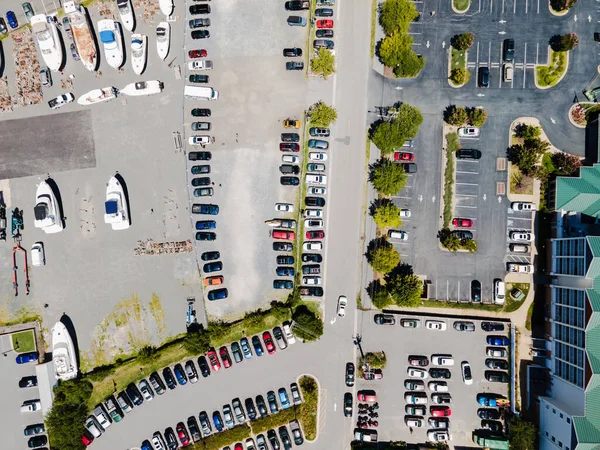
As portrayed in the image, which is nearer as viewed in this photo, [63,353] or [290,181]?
[63,353]

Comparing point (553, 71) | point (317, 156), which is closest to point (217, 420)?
point (317, 156)

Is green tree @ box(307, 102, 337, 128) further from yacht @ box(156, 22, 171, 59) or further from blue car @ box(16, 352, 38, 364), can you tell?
blue car @ box(16, 352, 38, 364)

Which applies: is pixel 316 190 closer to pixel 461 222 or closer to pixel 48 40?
pixel 461 222

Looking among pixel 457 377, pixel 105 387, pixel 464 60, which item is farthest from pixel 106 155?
pixel 457 377

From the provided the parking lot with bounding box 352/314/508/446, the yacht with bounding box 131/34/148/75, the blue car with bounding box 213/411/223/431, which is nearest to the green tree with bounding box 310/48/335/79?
the yacht with bounding box 131/34/148/75

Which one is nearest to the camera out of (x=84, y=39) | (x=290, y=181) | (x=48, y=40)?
(x=290, y=181)

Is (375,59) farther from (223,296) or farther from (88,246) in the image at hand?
(88,246)

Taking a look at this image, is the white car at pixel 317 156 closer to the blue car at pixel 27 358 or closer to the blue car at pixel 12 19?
the blue car at pixel 12 19
